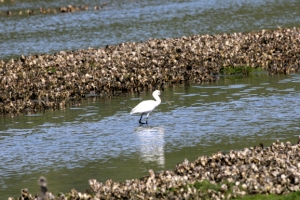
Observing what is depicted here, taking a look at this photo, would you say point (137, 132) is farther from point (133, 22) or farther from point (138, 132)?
point (133, 22)

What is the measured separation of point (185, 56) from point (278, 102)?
26.3 feet

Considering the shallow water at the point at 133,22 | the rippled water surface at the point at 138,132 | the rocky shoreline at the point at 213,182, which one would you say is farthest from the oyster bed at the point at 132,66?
the rocky shoreline at the point at 213,182

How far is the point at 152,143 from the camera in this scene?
21.0m

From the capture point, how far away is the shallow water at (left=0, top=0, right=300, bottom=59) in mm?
46125

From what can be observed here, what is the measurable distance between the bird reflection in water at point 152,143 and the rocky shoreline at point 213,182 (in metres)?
2.65

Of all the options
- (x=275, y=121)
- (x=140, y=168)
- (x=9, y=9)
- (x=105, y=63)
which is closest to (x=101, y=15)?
(x=9, y=9)

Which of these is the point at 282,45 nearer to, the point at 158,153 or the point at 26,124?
the point at 26,124

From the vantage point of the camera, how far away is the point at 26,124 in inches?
988

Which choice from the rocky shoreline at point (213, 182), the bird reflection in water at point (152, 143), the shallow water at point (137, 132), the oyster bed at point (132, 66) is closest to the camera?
the rocky shoreline at point (213, 182)

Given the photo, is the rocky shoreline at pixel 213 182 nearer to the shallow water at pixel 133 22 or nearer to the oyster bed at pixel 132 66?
the oyster bed at pixel 132 66

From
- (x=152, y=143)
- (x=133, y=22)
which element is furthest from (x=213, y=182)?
(x=133, y=22)

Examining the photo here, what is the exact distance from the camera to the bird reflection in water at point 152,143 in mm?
19078

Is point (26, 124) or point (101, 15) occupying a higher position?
point (101, 15)

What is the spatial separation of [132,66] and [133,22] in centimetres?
2190
